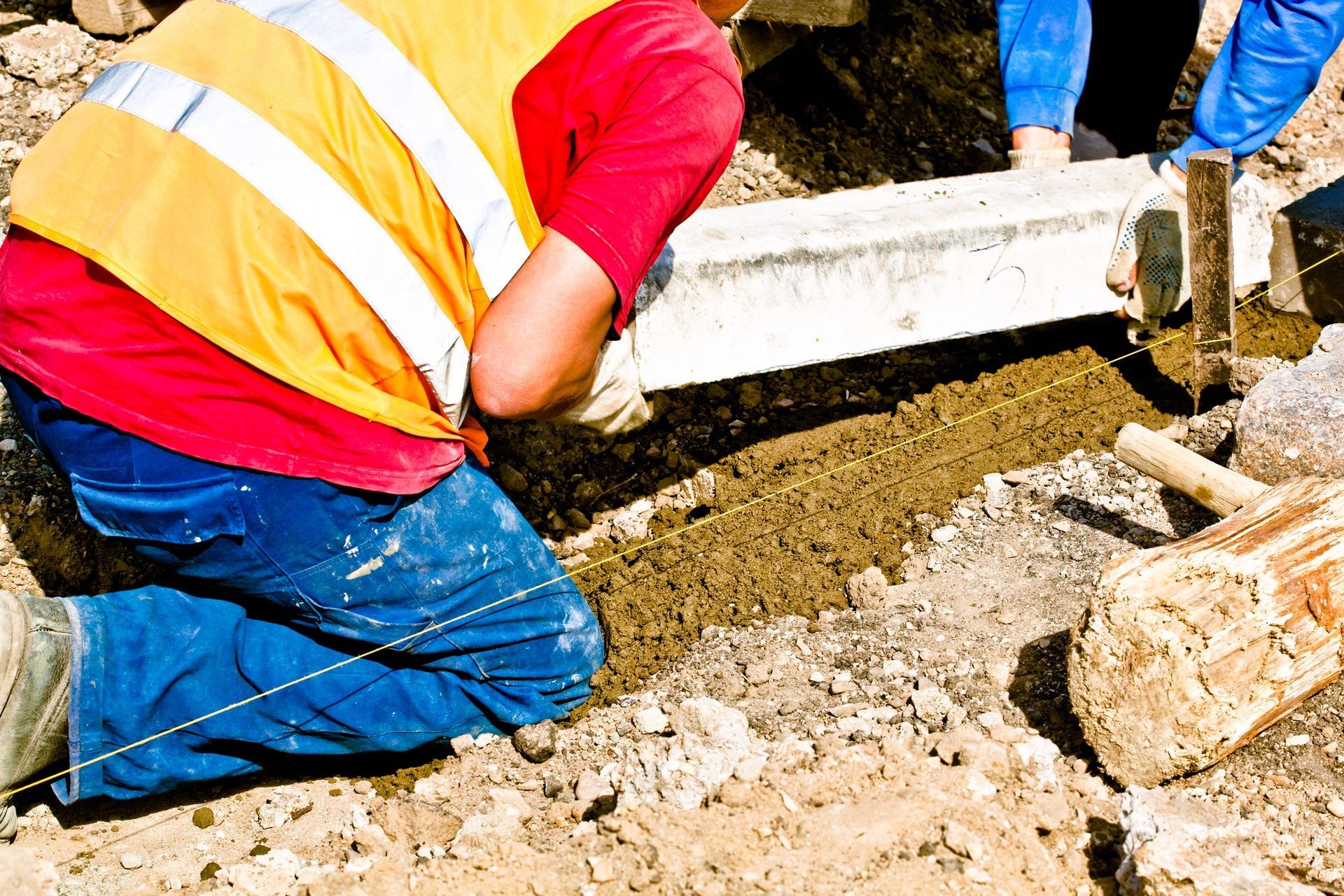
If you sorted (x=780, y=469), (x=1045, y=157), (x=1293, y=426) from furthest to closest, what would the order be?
(x=1045, y=157) < (x=780, y=469) < (x=1293, y=426)

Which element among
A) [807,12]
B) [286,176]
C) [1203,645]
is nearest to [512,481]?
[286,176]

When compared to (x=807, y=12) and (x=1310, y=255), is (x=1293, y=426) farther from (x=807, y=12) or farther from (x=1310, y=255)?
(x=807, y=12)

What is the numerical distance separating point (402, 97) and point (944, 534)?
1.86 meters

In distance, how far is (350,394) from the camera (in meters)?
1.96

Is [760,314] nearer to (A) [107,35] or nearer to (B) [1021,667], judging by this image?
(B) [1021,667]

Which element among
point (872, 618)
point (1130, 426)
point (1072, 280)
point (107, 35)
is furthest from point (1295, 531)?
point (107, 35)

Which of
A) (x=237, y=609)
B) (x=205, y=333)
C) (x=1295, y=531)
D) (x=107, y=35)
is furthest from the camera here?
(x=107, y=35)

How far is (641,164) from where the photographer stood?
6.40 ft

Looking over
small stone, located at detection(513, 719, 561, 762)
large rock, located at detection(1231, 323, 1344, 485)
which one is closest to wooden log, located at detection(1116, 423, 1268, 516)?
large rock, located at detection(1231, 323, 1344, 485)

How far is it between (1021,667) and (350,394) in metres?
1.58

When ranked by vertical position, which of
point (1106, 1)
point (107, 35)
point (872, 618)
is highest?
point (107, 35)

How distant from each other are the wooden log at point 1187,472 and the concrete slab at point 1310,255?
1.40 metres

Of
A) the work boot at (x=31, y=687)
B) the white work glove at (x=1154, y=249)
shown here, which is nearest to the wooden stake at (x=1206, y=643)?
the white work glove at (x=1154, y=249)

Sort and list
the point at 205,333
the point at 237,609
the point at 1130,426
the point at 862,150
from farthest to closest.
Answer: the point at 862,150 < the point at 1130,426 < the point at 237,609 < the point at 205,333
